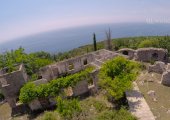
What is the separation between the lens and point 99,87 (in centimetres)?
2859

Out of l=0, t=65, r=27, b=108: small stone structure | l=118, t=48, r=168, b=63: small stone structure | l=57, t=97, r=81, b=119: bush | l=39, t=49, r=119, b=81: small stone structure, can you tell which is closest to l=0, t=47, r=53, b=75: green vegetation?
l=39, t=49, r=119, b=81: small stone structure

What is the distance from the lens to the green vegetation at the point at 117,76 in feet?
76.2

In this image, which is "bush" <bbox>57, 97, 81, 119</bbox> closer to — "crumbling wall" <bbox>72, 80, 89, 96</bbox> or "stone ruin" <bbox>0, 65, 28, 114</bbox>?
"crumbling wall" <bbox>72, 80, 89, 96</bbox>

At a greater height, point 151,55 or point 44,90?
point 151,55

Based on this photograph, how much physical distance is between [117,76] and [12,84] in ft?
48.6

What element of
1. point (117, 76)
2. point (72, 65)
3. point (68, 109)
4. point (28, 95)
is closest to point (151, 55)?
point (72, 65)

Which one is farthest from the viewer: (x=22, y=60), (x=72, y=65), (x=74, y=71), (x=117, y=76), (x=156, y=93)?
(x=22, y=60)

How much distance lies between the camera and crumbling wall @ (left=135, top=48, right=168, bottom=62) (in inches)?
1371

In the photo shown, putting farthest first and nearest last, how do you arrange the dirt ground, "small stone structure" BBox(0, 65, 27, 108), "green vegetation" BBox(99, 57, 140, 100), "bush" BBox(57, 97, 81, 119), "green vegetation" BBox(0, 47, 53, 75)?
"green vegetation" BBox(0, 47, 53, 75) < "small stone structure" BBox(0, 65, 27, 108) < "green vegetation" BBox(99, 57, 140, 100) < the dirt ground < "bush" BBox(57, 97, 81, 119)

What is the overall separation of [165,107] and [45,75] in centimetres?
1837

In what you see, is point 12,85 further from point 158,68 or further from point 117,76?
point 158,68

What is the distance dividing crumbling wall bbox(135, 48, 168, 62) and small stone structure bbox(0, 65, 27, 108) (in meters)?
19.5

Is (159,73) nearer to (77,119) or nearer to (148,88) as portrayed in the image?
(148,88)

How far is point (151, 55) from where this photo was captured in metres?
35.5
